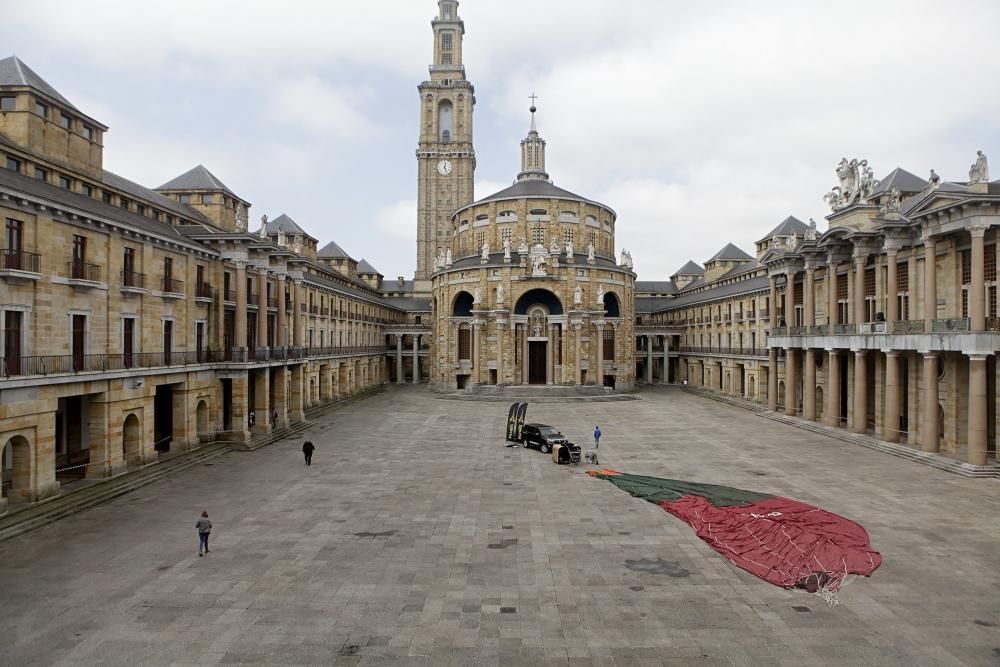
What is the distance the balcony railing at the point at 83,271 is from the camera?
21906 mm

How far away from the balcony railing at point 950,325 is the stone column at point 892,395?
10.9 feet

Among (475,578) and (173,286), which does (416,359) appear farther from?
(475,578)

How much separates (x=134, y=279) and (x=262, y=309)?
994cm

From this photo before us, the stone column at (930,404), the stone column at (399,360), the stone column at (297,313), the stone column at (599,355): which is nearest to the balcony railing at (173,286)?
the stone column at (297,313)

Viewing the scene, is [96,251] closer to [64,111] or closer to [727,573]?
[64,111]

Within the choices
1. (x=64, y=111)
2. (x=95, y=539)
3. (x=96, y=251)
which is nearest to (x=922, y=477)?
(x=95, y=539)

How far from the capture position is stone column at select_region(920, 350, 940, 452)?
2731 centimetres

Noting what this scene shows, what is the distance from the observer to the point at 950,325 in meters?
26.4

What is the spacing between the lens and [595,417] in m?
44.8

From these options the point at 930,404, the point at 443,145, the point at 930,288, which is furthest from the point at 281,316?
the point at 443,145

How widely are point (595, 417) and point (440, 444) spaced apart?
15.8 metres

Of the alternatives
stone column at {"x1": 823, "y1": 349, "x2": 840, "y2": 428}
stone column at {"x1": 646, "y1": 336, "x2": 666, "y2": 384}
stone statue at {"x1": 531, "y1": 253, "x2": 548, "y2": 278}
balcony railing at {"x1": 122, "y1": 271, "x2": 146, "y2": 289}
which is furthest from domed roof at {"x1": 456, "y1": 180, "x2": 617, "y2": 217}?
balcony railing at {"x1": 122, "y1": 271, "x2": 146, "y2": 289}

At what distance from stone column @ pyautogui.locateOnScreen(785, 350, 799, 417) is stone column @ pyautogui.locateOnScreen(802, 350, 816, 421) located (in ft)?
5.85

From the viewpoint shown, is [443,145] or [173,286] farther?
[443,145]
